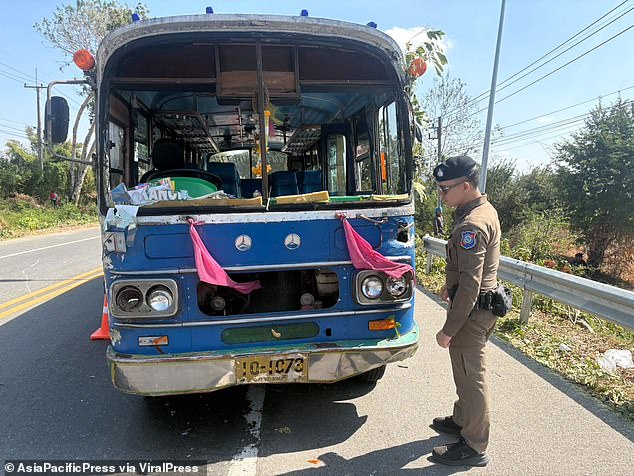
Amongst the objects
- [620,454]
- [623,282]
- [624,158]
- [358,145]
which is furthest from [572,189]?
[620,454]

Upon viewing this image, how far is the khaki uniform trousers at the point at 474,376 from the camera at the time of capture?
2.90 metres

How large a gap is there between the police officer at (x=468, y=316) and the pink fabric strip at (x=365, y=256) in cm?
40

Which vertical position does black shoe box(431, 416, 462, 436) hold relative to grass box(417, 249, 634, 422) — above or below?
below

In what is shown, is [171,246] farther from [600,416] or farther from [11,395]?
[600,416]

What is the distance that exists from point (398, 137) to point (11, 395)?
404 centimetres

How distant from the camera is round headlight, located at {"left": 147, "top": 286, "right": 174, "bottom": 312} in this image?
2975mm

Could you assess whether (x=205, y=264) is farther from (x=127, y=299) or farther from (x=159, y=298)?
(x=127, y=299)

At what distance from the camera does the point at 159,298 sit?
9.78ft

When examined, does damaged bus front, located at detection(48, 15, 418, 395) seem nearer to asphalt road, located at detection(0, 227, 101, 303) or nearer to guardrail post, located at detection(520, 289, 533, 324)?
guardrail post, located at detection(520, 289, 533, 324)

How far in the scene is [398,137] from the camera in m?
3.74

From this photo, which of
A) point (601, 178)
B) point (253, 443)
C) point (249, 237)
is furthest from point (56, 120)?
point (601, 178)

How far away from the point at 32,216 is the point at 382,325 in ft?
93.5

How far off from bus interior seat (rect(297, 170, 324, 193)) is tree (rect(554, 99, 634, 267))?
11437mm

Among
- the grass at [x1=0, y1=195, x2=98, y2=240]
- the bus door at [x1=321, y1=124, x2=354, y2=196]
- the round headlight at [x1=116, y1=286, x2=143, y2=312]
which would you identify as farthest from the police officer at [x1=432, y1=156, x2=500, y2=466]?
the grass at [x1=0, y1=195, x2=98, y2=240]
